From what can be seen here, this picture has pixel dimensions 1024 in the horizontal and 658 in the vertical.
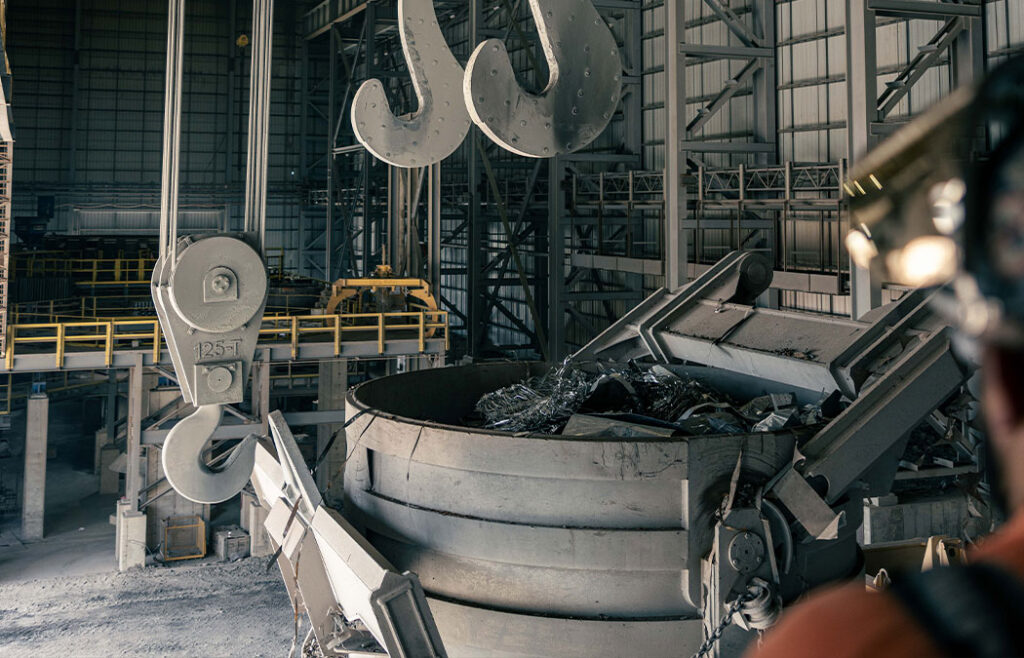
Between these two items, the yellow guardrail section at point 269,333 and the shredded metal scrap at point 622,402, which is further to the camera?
the yellow guardrail section at point 269,333

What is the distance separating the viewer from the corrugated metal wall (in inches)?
1346

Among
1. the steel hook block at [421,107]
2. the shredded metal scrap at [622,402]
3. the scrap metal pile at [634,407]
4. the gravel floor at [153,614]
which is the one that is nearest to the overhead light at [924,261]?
the scrap metal pile at [634,407]

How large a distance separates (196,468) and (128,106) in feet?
98.5

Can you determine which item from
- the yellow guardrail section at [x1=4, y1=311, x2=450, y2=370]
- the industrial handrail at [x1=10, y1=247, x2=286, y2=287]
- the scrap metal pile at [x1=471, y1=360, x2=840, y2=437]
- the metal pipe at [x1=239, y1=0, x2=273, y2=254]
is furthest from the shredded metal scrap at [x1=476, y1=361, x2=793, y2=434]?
the industrial handrail at [x1=10, y1=247, x2=286, y2=287]

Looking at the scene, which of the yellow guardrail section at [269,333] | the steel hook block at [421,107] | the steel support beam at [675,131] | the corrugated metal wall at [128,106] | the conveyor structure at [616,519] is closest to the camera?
the conveyor structure at [616,519]

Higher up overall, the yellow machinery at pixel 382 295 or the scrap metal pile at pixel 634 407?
the yellow machinery at pixel 382 295

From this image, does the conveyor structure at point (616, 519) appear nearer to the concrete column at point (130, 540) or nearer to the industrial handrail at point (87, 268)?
the concrete column at point (130, 540)

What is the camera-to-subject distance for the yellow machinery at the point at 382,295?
20297 millimetres

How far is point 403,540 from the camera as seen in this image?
6.25 meters

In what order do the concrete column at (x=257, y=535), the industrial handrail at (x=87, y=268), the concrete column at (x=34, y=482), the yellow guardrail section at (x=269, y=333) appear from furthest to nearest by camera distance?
the industrial handrail at (x=87, y=268) < the concrete column at (x=34, y=482) < the concrete column at (x=257, y=535) < the yellow guardrail section at (x=269, y=333)

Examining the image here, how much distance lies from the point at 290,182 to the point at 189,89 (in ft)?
16.6

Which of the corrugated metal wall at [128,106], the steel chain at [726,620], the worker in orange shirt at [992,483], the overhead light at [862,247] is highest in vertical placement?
the corrugated metal wall at [128,106]

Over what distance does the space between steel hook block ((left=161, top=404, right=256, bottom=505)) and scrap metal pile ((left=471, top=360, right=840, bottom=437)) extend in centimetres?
240

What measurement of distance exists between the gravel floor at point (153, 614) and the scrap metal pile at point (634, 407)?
25.4 feet
